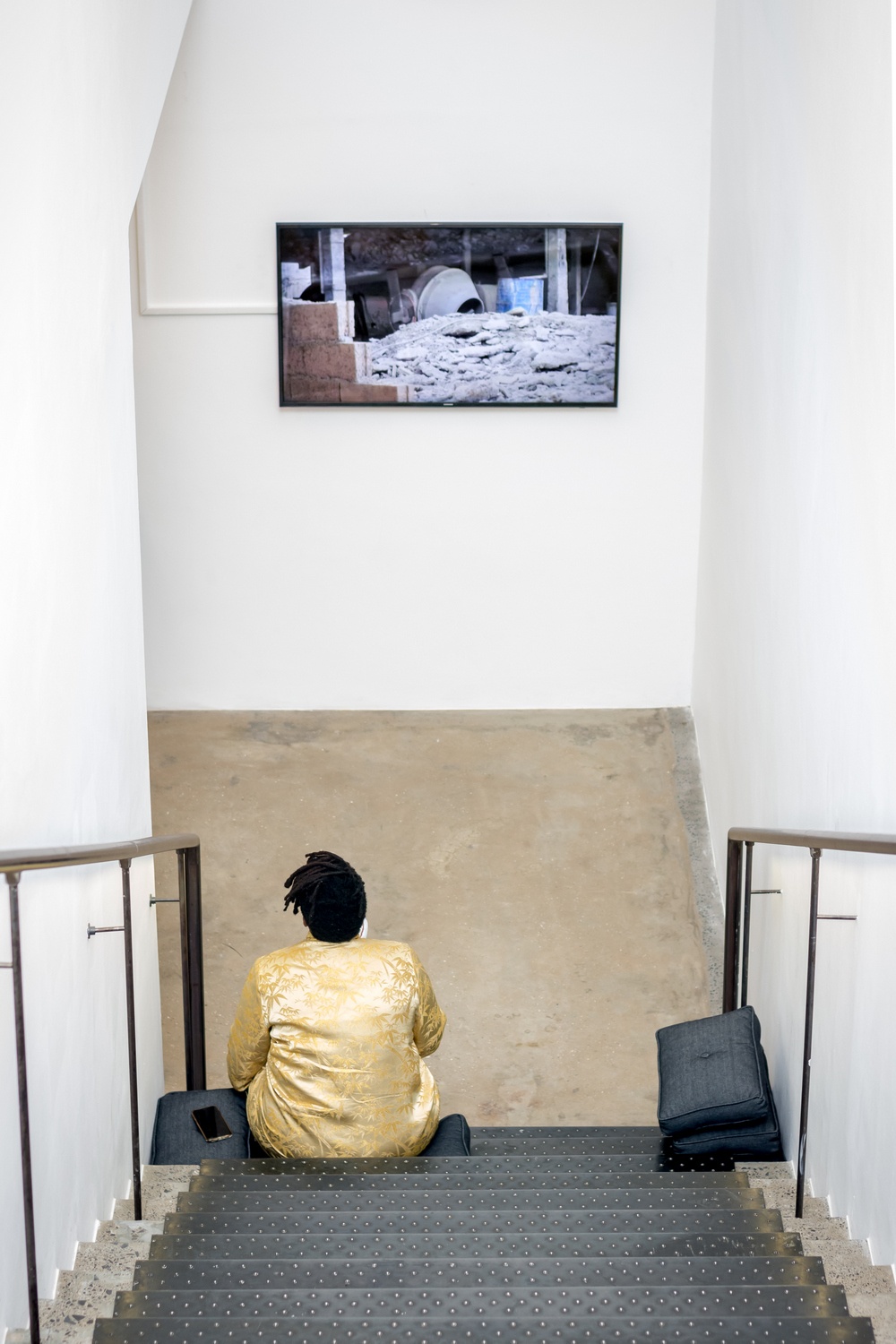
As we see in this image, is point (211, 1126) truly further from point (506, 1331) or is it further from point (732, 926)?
point (732, 926)

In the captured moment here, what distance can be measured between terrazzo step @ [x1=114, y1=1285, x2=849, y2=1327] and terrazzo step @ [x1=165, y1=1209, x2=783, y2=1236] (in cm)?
30

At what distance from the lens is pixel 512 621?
642 cm

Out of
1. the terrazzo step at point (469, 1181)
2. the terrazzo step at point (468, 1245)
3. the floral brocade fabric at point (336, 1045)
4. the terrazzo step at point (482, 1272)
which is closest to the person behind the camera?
the terrazzo step at point (482, 1272)

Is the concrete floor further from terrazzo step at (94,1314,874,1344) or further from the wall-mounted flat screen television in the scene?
terrazzo step at (94,1314,874,1344)

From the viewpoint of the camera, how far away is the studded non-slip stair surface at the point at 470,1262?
2.08 m

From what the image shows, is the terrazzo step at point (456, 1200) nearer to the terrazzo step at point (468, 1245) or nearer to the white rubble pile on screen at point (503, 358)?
the terrazzo step at point (468, 1245)

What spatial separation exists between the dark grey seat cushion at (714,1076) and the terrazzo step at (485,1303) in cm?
119

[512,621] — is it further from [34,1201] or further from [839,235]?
[34,1201]

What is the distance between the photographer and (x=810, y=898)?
3186 mm

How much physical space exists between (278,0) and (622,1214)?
5.24m

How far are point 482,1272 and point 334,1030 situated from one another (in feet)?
2.66

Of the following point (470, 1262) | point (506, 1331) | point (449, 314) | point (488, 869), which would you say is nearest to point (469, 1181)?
point (470, 1262)

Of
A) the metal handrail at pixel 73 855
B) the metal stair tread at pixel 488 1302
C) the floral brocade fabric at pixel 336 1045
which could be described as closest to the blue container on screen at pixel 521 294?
the metal handrail at pixel 73 855

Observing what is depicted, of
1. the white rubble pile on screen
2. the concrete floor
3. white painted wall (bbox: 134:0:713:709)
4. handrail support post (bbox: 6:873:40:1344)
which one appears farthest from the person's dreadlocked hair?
the white rubble pile on screen
